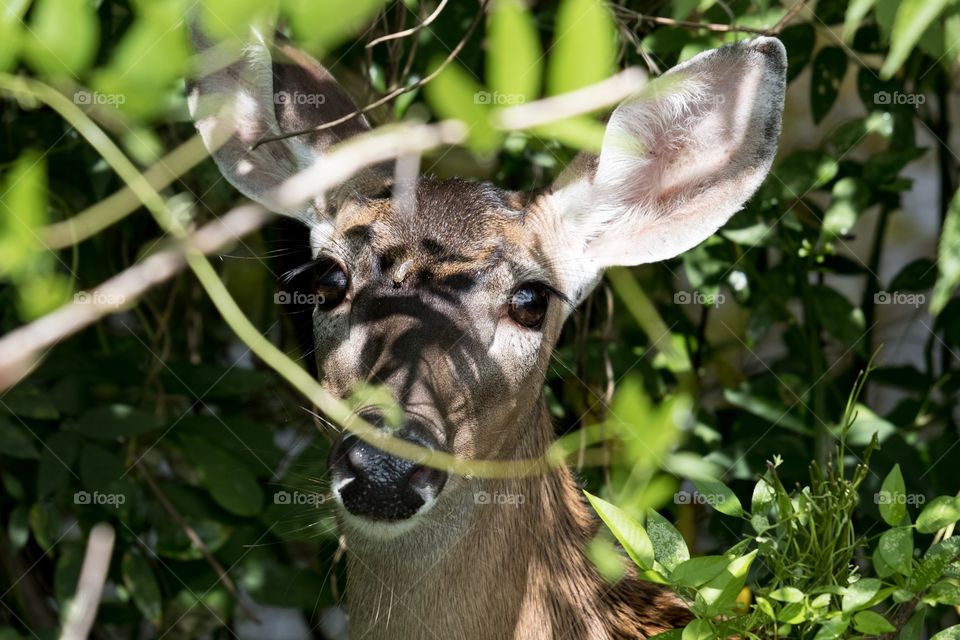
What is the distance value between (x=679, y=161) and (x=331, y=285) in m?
0.99

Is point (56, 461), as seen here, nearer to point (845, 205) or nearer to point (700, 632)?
point (700, 632)

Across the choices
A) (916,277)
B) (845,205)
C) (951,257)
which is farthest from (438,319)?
(916,277)

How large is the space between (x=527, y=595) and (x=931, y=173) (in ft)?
13.8

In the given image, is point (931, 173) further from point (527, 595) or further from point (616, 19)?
point (527, 595)

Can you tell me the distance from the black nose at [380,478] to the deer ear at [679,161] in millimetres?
1035

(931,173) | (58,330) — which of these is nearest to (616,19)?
(58,330)

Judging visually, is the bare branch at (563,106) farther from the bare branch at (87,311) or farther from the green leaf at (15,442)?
the green leaf at (15,442)

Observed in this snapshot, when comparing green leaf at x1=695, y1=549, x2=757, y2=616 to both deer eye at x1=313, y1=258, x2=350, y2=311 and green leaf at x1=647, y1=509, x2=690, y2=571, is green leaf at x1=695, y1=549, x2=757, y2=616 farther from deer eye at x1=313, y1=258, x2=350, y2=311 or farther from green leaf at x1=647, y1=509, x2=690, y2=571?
deer eye at x1=313, y1=258, x2=350, y2=311

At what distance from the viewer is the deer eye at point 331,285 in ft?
10.9

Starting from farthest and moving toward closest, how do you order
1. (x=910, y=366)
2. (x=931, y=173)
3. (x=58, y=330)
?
(x=931, y=173)
(x=910, y=366)
(x=58, y=330)

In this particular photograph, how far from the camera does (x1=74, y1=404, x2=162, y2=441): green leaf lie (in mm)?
4129

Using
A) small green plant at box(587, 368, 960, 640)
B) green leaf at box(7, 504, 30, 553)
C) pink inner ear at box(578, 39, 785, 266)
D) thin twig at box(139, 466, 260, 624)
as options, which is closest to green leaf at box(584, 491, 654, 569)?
small green plant at box(587, 368, 960, 640)

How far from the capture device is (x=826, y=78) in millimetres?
4320

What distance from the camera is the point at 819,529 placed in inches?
107
